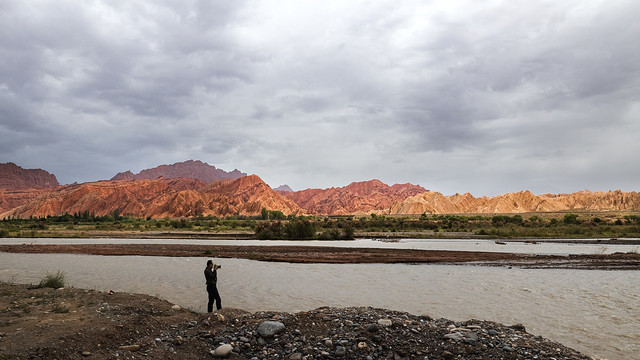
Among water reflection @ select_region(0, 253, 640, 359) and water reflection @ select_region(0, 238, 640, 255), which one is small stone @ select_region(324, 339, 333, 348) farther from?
water reflection @ select_region(0, 238, 640, 255)

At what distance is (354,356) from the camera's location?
29.1ft

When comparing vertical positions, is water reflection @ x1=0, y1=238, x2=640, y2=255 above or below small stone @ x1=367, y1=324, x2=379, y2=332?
below

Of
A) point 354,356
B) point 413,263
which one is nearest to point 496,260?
point 413,263

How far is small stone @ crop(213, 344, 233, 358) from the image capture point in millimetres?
9070

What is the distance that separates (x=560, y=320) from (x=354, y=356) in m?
8.59

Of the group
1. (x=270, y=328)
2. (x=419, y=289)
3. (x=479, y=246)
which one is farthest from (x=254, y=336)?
(x=479, y=246)

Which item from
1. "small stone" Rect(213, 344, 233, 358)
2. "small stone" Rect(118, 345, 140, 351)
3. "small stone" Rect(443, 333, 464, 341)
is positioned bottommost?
"small stone" Rect(213, 344, 233, 358)

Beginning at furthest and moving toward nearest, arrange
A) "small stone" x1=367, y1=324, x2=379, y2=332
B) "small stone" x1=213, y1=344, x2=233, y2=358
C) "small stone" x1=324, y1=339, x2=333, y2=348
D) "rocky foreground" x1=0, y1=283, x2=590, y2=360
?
"small stone" x1=367, y1=324, x2=379, y2=332 → "small stone" x1=324, y1=339, x2=333, y2=348 → "small stone" x1=213, y1=344, x2=233, y2=358 → "rocky foreground" x1=0, y1=283, x2=590, y2=360

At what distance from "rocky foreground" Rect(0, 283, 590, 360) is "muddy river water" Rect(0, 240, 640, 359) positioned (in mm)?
3029

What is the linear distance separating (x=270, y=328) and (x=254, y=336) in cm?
42

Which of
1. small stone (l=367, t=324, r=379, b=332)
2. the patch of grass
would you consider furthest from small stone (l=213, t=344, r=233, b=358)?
the patch of grass

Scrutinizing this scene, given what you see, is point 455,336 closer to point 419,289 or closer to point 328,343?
point 328,343

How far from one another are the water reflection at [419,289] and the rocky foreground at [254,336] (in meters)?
3.01

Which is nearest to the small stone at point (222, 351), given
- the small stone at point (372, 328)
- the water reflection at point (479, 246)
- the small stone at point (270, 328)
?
the small stone at point (270, 328)
